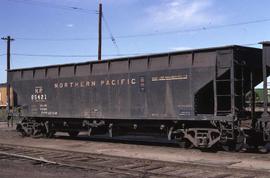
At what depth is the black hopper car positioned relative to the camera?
14.1 metres

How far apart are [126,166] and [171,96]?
456 cm

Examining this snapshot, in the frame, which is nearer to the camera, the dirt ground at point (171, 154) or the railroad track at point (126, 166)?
the railroad track at point (126, 166)

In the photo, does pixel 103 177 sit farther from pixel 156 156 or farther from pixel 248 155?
pixel 248 155

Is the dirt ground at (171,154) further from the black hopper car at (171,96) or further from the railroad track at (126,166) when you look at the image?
the railroad track at (126,166)

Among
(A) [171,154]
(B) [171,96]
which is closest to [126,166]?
(A) [171,154]

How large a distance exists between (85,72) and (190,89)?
208 inches

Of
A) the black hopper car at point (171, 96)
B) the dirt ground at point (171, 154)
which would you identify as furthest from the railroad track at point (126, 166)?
the black hopper car at point (171, 96)

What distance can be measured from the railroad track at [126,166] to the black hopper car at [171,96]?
318 centimetres

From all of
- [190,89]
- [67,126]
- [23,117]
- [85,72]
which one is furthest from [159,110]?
[23,117]

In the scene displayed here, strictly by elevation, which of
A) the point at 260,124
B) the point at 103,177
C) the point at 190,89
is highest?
the point at 190,89

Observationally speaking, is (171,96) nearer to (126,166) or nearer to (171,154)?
(171,154)

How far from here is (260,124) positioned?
45.7ft

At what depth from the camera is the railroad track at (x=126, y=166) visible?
9.99 m

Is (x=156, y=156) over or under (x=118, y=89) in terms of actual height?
under
